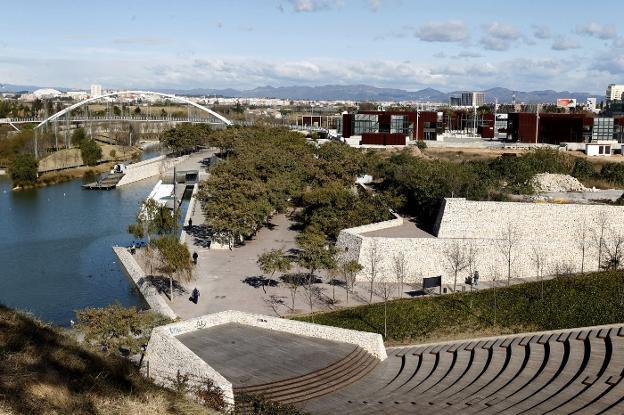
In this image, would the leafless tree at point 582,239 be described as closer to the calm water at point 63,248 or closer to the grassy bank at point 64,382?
the calm water at point 63,248

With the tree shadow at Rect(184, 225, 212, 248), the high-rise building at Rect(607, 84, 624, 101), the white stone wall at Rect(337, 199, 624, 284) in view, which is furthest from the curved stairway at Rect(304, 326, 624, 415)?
the high-rise building at Rect(607, 84, 624, 101)

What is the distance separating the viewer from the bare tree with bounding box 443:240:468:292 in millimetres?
23953

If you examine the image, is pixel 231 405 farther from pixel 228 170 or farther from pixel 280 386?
pixel 228 170

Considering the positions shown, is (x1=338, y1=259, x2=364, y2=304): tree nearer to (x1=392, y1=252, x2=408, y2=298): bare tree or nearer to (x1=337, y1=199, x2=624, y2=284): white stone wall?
(x1=337, y1=199, x2=624, y2=284): white stone wall

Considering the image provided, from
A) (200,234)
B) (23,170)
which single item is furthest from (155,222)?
(23,170)

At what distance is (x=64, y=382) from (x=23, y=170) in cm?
4675

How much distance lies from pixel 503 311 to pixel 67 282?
15.4 meters

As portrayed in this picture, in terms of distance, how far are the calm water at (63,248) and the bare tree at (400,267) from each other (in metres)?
8.60

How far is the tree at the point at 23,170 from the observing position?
52.3 m

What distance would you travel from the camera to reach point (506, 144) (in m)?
56.6

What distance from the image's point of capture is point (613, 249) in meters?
25.0

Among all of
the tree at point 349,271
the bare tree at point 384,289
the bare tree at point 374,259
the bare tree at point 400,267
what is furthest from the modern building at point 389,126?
the tree at point 349,271

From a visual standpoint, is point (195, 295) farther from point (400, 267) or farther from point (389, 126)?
point (389, 126)

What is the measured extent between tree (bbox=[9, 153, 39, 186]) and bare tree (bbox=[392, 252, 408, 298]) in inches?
1478
